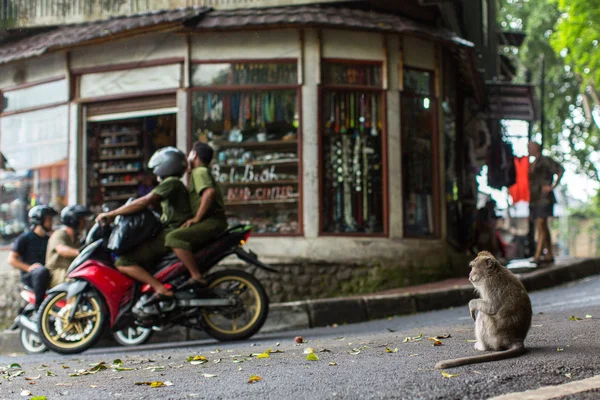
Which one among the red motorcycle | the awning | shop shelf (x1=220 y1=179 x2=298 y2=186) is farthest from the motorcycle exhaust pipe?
the awning

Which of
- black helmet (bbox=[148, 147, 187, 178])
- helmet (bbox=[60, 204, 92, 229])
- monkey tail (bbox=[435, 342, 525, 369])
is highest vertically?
black helmet (bbox=[148, 147, 187, 178])

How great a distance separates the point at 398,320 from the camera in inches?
388

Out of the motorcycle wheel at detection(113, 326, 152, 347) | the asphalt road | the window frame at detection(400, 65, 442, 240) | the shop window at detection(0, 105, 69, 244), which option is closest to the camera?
the asphalt road

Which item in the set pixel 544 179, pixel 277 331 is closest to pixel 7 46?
pixel 277 331

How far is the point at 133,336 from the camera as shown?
9336 mm

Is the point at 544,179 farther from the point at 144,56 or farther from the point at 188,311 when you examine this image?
the point at 188,311

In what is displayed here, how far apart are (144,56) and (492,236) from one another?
7471 millimetres

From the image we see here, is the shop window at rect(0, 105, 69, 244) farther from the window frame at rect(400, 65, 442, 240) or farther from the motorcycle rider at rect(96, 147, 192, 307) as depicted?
the motorcycle rider at rect(96, 147, 192, 307)

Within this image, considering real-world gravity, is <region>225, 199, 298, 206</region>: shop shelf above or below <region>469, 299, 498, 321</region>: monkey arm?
above

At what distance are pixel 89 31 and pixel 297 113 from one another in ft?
10.8

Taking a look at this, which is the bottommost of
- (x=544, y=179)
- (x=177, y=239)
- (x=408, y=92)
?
(x=177, y=239)

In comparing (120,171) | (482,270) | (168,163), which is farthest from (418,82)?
(482,270)

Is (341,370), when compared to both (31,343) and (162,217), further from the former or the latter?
(31,343)

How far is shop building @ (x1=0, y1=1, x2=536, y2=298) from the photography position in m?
12.3
